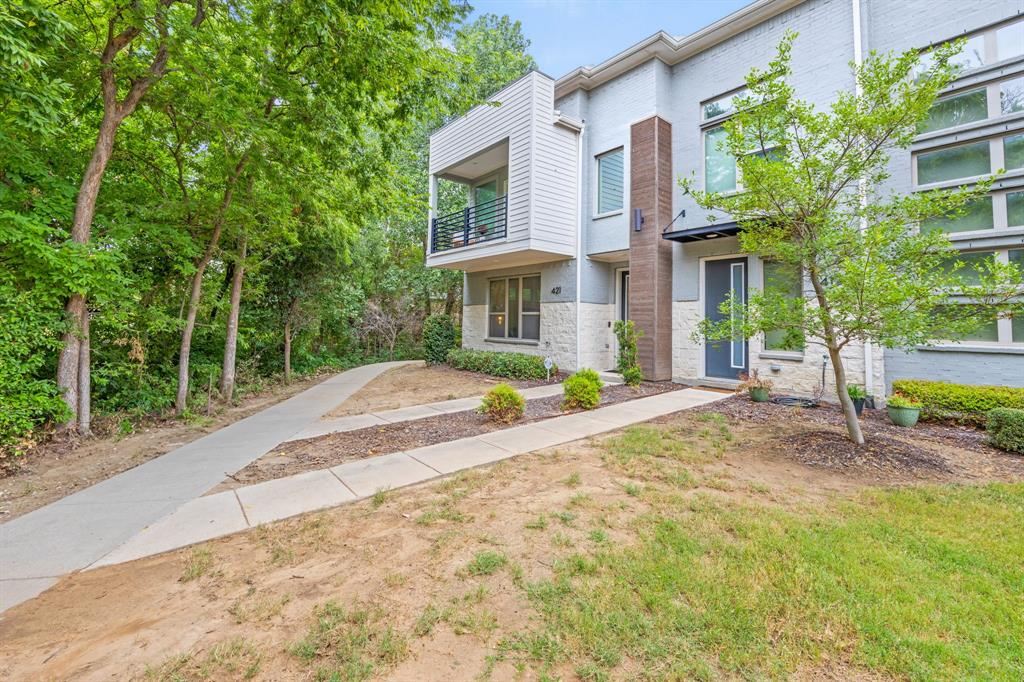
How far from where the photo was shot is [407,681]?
6.14ft

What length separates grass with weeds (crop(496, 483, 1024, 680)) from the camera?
6.48ft

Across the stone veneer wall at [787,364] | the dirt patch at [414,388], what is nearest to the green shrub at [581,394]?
the stone veneer wall at [787,364]

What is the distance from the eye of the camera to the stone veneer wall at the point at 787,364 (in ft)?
25.1

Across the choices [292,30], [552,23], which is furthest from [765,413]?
[552,23]

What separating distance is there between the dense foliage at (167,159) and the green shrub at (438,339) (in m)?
5.75

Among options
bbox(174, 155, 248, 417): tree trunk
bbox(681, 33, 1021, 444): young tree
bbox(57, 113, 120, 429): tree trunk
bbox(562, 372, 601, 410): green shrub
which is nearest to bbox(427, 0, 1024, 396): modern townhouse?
bbox(681, 33, 1021, 444): young tree

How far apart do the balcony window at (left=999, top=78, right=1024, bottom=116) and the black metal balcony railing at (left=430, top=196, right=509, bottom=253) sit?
A: 8.98 meters

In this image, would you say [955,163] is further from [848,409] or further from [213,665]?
[213,665]

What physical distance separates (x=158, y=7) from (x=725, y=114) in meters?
10.1

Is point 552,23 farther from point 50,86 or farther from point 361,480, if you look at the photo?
point 361,480

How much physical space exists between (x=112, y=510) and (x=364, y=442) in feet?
8.10

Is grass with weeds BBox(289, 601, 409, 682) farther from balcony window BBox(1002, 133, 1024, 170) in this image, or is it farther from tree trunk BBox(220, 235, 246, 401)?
balcony window BBox(1002, 133, 1024, 170)

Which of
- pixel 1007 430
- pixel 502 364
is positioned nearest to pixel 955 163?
pixel 1007 430

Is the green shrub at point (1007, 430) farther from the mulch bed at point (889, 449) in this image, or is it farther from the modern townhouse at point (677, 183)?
the modern townhouse at point (677, 183)
